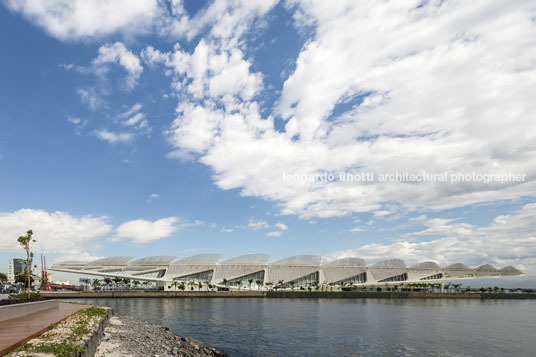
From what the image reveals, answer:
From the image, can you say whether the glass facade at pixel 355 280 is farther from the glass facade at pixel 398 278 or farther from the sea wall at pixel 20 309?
the sea wall at pixel 20 309

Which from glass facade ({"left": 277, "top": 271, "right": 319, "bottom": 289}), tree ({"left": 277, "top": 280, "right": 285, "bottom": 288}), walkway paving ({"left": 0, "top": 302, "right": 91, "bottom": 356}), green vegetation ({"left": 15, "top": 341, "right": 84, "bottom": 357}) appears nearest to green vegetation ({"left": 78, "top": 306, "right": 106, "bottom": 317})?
walkway paving ({"left": 0, "top": 302, "right": 91, "bottom": 356})

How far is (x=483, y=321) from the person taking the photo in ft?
154

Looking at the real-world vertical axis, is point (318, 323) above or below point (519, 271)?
above

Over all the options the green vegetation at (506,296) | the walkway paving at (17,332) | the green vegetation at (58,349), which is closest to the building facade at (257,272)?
the green vegetation at (506,296)

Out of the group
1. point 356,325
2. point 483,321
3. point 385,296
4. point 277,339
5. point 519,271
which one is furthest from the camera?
point 519,271

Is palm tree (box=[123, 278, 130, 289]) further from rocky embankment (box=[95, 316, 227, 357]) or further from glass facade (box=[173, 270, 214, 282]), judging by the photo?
rocky embankment (box=[95, 316, 227, 357])

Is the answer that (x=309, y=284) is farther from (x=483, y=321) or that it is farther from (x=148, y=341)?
(x=148, y=341)

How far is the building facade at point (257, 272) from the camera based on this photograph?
13002 cm

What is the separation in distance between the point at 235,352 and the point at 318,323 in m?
18.1

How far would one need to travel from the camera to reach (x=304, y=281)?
453 feet

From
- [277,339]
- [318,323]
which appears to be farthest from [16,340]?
[318,323]

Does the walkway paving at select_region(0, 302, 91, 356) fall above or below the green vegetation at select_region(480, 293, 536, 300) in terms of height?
above

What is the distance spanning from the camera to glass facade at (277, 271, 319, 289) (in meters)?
136

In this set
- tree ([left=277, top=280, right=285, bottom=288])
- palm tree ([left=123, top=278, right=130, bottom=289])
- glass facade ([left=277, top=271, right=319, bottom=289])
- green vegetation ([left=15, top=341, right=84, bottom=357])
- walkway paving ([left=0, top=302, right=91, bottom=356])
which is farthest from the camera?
glass facade ([left=277, top=271, right=319, bottom=289])
